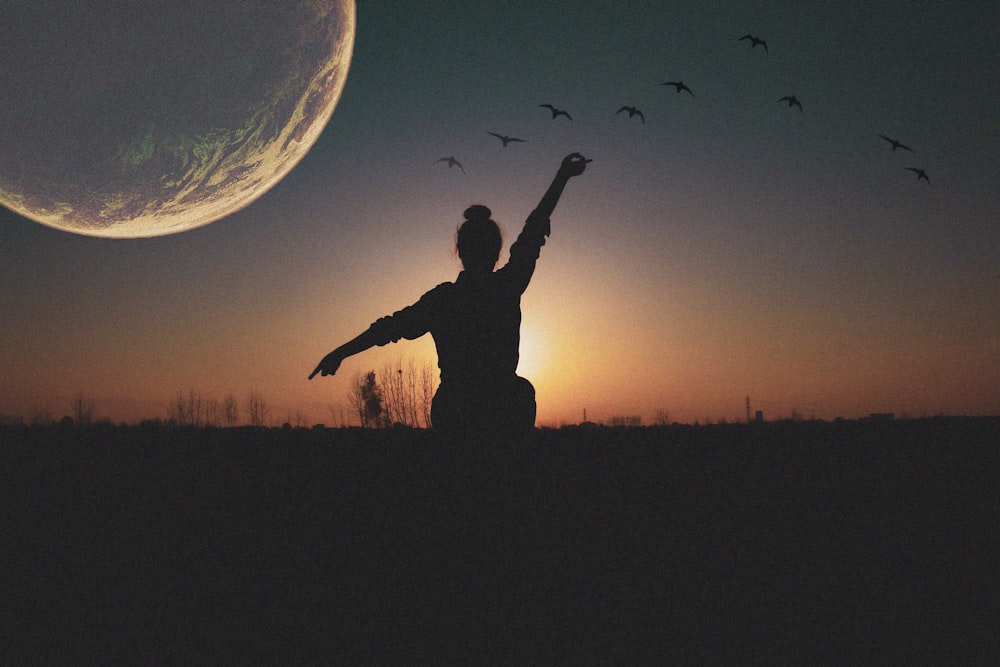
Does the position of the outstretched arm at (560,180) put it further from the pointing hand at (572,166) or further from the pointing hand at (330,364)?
the pointing hand at (330,364)

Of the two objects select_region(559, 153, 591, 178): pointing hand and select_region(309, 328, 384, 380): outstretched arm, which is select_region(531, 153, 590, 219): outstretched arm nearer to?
select_region(559, 153, 591, 178): pointing hand

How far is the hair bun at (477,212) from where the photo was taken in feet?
14.7

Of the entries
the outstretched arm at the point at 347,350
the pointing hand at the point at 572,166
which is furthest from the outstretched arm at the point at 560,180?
the outstretched arm at the point at 347,350

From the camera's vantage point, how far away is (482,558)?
4211 millimetres

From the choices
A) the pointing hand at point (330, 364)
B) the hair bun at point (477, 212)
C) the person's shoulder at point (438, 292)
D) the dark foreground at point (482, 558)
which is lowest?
the dark foreground at point (482, 558)

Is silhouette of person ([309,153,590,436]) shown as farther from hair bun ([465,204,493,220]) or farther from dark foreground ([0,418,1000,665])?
dark foreground ([0,418,1000,665])

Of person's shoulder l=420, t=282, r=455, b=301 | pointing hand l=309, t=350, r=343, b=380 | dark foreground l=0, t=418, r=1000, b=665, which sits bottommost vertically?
dark foreground l=0, t=418, r=1000, b=665

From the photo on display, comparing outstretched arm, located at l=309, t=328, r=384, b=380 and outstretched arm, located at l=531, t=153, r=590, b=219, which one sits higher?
outstretched arm, located at l=531, t=153, r=590, b=219

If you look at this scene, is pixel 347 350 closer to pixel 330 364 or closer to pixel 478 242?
pixel 330 364

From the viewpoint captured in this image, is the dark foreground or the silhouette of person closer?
the dark foreground

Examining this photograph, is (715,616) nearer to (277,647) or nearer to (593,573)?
(593,573)

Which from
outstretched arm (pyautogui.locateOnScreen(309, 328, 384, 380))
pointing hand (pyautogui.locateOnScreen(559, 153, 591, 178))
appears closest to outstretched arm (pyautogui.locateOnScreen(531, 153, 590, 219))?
pointing hand (pyautogui.locateOnScreen(559, 153, 591, 178))

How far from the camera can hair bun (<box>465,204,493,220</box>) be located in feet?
14.7

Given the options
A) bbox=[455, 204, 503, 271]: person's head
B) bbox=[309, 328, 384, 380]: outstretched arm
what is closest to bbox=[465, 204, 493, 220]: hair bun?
bbox=[455, 204, 503, 271]: person's head
